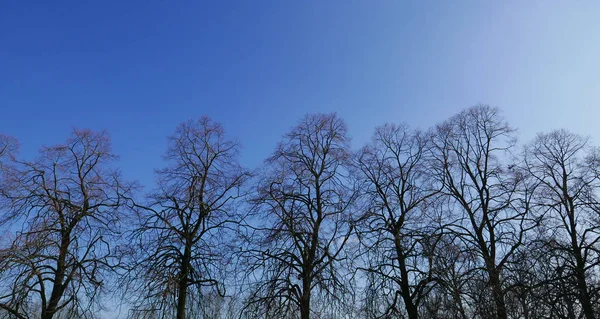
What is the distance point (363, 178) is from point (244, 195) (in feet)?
16.0

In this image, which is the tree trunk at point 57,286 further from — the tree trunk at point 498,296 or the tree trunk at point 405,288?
the tree trunk at point 498,296

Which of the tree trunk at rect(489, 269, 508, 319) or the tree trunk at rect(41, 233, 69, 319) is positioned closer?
the tree trunk at rect(489, 269, 508, 319)

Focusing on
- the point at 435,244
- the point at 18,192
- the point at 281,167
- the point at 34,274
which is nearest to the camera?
the point at 435,244

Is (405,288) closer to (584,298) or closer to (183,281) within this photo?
(584,298)

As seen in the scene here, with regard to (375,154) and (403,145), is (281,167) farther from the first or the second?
(403,145)

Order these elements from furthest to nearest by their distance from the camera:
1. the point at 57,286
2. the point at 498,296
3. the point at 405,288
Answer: the point at 57,286
the point at 405,288
the point at 498,296

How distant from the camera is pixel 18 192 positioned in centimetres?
1480

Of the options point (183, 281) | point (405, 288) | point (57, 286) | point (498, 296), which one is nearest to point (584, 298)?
point (498, 296)

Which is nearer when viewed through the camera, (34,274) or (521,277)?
(521,277)

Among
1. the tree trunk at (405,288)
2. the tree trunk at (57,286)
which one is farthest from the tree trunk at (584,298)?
the tree trunk at (57,286)

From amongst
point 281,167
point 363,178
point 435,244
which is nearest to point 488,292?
point 435,244

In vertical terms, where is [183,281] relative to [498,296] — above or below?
above

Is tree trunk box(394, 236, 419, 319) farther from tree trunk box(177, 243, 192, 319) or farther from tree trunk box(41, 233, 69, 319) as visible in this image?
tree trunk box(41, 233, 69, 319)

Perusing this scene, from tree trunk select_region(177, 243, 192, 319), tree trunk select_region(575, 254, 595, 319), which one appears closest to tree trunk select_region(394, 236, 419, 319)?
tree trunk select_region(575, 254, 595, 319)
